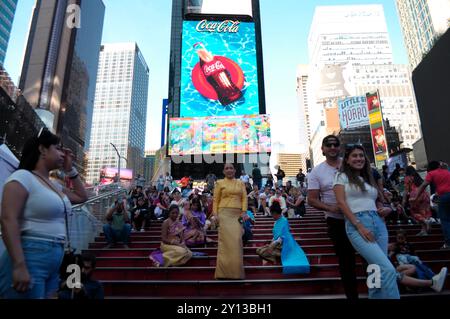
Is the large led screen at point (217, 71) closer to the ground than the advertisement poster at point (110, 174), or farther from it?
farther from it

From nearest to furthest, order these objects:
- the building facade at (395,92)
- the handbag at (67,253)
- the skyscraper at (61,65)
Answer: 1. the handbag at (67,253)
2. the skyscraper at (61,65)
3. the building facade at (395,92)

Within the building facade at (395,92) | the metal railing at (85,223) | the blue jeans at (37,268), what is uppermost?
the building facade at (395,92)

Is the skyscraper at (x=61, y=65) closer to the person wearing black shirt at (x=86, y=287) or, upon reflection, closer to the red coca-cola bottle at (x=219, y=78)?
the red coca-cola bottle at (x=219, y=78)

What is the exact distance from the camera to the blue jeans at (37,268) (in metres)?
1.45

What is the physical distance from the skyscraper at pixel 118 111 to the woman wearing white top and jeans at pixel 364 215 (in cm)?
11381

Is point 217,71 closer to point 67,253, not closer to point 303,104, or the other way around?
point 67,253

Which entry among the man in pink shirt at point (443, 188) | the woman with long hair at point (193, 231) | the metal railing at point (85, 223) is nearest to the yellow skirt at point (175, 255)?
the woman with long hair at point (193, 231)

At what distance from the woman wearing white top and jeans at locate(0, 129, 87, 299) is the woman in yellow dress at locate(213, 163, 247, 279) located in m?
2.60

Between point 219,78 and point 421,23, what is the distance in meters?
55.8

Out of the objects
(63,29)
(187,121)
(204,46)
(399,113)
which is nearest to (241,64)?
(204,46)

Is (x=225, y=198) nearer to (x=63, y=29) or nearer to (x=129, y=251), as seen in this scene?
(x=129, y=251)

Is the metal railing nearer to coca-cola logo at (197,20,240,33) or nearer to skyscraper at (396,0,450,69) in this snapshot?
coca-cola logo at (197,20,240,33)

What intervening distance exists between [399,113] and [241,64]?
6828 cm

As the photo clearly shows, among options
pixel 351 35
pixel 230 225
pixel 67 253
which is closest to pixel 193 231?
pixel 230 225
